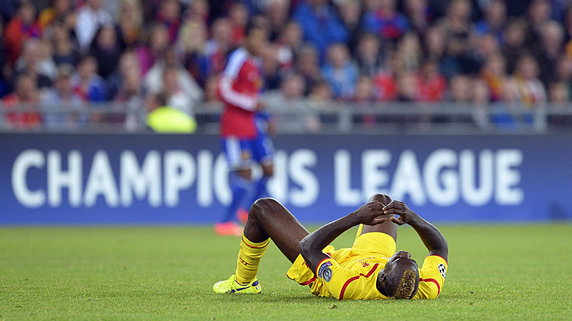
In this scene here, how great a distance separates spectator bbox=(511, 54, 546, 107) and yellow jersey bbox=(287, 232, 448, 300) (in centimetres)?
1270

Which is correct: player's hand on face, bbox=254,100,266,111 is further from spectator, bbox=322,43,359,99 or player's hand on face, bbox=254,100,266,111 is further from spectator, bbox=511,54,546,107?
spectator, bbox=511,54,546,107

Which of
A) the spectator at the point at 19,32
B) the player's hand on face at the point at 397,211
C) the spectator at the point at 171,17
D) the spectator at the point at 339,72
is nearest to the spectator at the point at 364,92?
the spectator at the point at 339,72

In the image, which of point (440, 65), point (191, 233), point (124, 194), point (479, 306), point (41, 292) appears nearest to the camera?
point (479, 306)

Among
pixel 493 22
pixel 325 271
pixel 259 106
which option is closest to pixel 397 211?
pixel 325 271

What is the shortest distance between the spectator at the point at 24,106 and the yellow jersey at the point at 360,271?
31.0 feet

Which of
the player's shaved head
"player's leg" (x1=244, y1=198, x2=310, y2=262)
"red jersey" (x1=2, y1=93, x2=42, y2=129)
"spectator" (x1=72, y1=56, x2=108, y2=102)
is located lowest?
the player's shaved head

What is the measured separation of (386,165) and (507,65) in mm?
4267

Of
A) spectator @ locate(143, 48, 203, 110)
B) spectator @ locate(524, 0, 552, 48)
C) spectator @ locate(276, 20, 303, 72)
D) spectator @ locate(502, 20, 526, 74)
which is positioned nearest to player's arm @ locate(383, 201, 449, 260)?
spectator @ locate(143, 48, 203, 110)

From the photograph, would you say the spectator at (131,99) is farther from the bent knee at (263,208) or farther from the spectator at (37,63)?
the bent knee at (263,208)

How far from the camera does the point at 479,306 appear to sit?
754 cm

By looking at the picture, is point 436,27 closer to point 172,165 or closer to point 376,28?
point 376,28

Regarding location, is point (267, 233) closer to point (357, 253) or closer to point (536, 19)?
point (357, 253)

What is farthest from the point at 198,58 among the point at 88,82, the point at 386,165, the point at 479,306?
the point at 479,306

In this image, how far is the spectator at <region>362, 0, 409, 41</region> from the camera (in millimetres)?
20594
